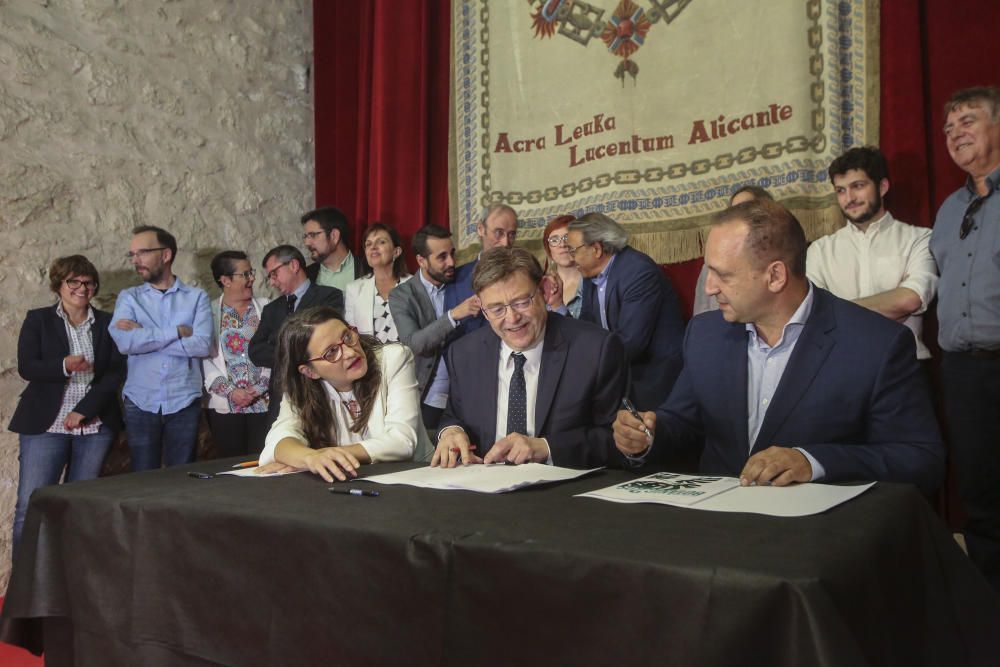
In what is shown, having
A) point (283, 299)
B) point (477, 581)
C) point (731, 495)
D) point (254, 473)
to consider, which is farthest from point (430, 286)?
point (477, 581)

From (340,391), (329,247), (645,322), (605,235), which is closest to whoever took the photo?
(340,391)

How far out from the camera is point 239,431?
171 inches

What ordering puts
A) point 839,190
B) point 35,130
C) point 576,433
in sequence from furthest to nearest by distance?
point 35,130 < point 839,190 < point 576,433

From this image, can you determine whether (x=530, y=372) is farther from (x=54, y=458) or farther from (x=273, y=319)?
(x=54, y=458)

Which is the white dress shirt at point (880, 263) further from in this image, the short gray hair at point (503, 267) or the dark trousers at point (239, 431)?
the dark trousers at point (239, 431)

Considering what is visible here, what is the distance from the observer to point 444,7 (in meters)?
5.10

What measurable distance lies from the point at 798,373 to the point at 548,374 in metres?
0.74

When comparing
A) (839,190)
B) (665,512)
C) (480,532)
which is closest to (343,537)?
(480,532)

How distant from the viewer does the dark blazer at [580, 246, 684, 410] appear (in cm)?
338

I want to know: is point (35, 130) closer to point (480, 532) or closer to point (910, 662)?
point (480, 532)

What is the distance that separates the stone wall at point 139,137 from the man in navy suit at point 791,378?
139 inches

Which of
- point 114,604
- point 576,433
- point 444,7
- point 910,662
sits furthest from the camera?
point 444,7

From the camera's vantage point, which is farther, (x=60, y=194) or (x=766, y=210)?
(x=60, y=194)

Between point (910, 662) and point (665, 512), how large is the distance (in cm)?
40
